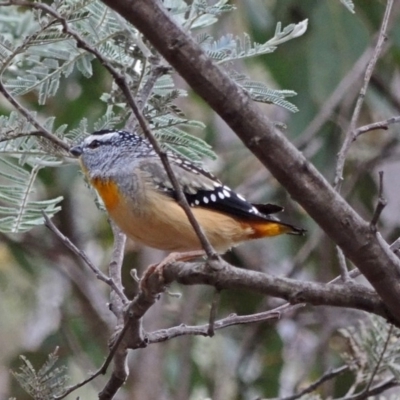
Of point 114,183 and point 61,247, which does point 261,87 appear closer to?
point 114,183

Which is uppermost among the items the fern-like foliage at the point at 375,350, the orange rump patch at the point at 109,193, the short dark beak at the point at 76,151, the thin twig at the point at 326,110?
the short dark beak at the point at 76,151

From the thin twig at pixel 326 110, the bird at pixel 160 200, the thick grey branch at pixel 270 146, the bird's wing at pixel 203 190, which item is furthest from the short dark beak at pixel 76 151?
the thin twig at pixel 326 110

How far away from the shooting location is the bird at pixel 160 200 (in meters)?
2.21

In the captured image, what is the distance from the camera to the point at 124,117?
235 cm

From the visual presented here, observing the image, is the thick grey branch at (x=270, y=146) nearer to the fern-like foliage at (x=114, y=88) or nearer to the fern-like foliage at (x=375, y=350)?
the fern-like foliage at (x=114, y=88)

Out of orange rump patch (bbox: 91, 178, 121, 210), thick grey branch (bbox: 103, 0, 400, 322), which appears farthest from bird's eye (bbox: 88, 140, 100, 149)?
thick grey branch (bbox: 103, 0, 400, 322)

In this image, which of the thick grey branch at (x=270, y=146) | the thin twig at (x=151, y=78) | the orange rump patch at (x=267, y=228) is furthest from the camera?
the orange rump patch at (x=267, y=228)

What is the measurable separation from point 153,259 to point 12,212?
175cm

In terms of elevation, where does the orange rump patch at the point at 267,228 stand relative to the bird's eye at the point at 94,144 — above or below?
below

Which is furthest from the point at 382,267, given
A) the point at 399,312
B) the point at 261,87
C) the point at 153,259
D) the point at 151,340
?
the point at 153,259

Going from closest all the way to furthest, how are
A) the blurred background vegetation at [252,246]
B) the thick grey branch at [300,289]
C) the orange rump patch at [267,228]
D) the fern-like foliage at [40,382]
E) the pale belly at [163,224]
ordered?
the thick grey branch at [300,289] < the fern-like foliage at [40,382] < the pale belly at [163,224] < the orange rump patch at [267,228] < the blurred background vegetation at [252,246]

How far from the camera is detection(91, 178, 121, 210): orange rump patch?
225 centimetres

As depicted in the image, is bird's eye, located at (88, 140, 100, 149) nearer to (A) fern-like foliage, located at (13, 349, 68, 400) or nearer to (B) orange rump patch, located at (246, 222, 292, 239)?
(B) orange rump patch, located at (246, 222, 292, 239)

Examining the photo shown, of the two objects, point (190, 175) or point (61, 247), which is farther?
point (61, 247)
